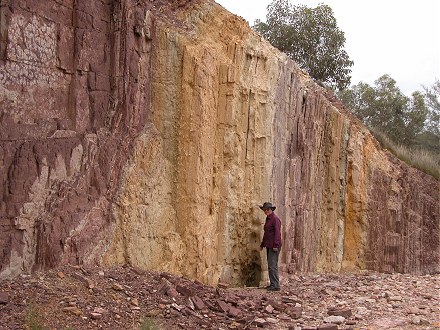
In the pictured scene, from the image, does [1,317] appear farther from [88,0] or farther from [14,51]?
[88,0]

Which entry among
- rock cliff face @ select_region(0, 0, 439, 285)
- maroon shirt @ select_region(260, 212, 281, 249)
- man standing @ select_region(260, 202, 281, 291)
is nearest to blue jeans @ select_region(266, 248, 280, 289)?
man standing @ select_region(260, 202, 281, 291)

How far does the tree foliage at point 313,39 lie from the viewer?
27641 mm

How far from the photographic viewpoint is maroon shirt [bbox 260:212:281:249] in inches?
445

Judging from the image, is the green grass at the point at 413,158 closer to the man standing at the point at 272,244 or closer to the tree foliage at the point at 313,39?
the tree foliage at the point at 313,39

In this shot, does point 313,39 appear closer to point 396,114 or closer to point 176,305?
point 396,114

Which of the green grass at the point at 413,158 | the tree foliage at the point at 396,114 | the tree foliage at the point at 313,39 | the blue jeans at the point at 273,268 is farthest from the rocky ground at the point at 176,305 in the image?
the tree foliage at the point at 396,114

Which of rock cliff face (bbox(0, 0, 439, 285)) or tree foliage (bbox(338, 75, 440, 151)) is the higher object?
tree foliage (bbox(338, 75, 440, 151))

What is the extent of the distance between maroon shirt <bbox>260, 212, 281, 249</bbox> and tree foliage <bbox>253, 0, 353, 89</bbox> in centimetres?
1740

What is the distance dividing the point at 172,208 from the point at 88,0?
12.0 feet

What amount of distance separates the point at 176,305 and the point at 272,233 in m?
3.43

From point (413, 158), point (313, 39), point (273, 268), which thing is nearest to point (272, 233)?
point (273, 268)

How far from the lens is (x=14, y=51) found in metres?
8.19

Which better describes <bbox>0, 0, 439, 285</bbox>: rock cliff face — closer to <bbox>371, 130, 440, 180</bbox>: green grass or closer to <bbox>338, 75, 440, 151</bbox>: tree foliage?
<bbox>371, 130, 440, 180</bbox>: green grass

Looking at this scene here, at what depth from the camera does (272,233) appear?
11.4 metres
